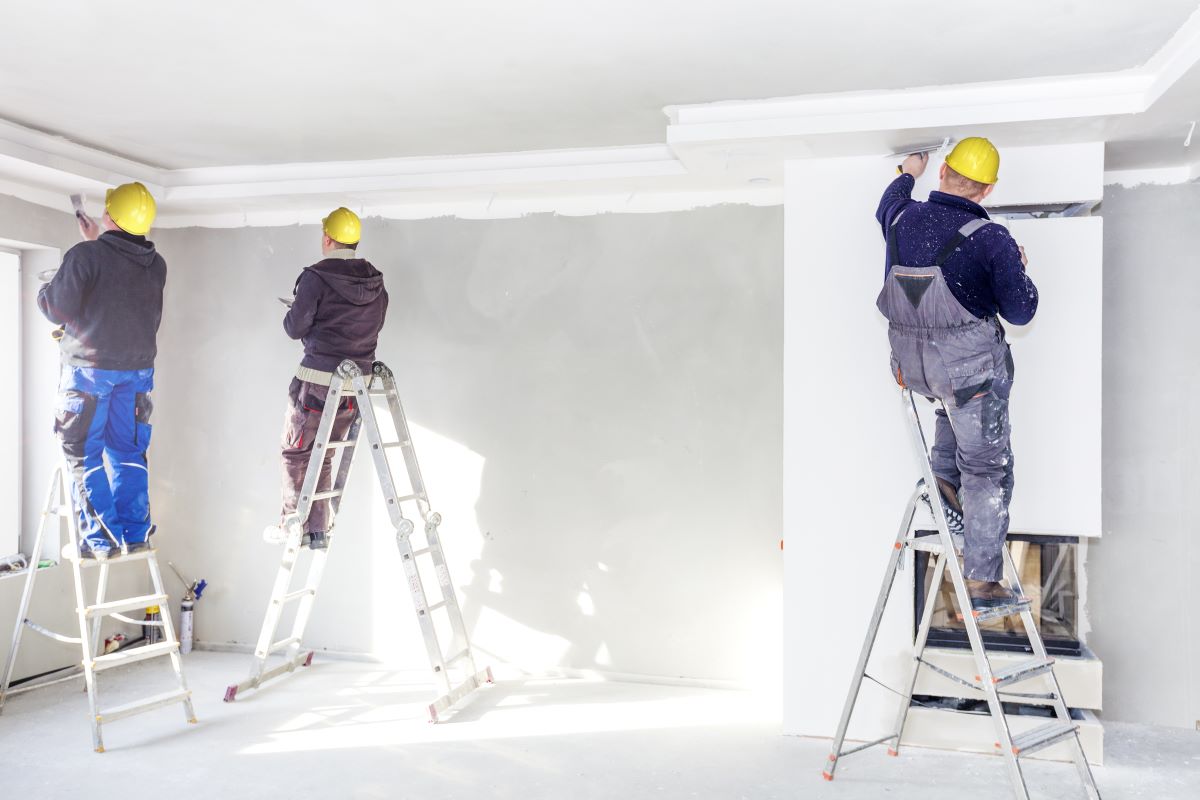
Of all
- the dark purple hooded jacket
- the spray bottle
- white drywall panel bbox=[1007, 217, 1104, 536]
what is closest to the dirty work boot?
white drywall panel bbox=[1007, 217, 1104, 536]

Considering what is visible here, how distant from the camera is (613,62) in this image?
2850mm

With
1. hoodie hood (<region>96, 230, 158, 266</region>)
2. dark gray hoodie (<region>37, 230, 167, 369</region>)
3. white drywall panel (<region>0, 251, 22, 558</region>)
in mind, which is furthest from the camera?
white drywall panel (<region>0, 251, 22, 558</region>)

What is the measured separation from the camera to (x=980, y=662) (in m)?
2.69

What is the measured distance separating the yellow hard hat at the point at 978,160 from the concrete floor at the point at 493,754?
2021 millimetres

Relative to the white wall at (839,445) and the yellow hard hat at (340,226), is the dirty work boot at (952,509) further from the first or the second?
the yellow hard hat at (340,226)

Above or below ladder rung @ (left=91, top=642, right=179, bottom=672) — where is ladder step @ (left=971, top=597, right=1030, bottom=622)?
above

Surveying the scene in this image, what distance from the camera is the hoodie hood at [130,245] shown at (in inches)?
143

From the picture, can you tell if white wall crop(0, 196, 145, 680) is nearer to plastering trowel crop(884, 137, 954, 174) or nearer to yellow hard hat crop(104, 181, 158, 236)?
yellow hard hat crop(104, 181, 158, 236)

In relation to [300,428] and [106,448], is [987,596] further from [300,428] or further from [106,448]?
[106,448]

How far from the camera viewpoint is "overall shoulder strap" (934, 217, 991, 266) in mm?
2752

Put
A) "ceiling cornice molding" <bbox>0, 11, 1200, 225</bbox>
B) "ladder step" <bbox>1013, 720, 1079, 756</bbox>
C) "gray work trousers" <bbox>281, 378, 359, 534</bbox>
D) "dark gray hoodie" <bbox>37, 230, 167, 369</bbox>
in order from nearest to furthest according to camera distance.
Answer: "ladder step" <bbox>1013, 720, 1079, 756</bbox> → "ceiling cornice molding" <bbox>0, 11, 1200, 225</bbox> → "dark gray hoodie" <bbox>37, 230, 167, 369</bbox> → "gray work trousers" <bbox>281, 378, 359, 534</bbox>

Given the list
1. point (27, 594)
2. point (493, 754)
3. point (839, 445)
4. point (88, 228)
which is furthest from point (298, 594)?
point (839, 445)

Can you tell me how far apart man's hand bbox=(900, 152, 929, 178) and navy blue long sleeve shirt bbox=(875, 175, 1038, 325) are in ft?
1.51

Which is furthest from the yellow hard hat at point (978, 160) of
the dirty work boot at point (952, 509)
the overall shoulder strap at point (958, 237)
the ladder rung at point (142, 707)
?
the ladder rung at point (142, 707)
